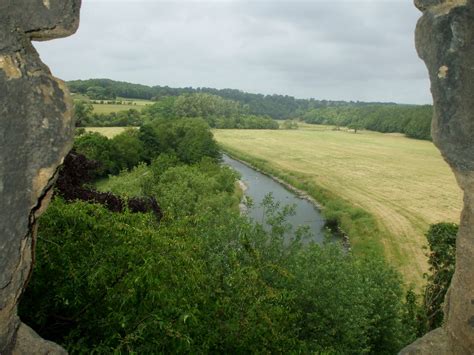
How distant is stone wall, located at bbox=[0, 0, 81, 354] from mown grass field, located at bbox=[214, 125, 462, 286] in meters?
21.2

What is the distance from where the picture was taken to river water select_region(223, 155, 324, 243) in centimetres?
4247

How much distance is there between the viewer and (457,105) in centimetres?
452

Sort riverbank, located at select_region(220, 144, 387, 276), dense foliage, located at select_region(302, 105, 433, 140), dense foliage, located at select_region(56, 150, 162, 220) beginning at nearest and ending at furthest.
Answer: dense foliage, located at select_region(56, 150, 162, 220) < riverbank, located at select_region(220, 144, 387, 276) < dense foliage, located at select_region(302, 105, 433, 140)

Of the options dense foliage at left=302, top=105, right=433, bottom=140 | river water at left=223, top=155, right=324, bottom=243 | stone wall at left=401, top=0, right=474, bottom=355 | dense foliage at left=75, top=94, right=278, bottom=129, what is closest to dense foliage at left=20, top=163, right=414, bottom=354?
stone wall at left=401, top=0, right=474, bottom=355

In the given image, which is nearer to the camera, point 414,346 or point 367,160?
point 414,346

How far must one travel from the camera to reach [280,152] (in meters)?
90.6

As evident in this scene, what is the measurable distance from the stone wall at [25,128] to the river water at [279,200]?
89.1 ft

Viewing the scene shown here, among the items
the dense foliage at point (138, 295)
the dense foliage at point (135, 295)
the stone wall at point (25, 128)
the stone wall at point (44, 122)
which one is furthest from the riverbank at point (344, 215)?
the stone wall at point (25, 128)

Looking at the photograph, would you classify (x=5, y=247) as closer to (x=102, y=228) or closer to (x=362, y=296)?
(x=102, y=228)

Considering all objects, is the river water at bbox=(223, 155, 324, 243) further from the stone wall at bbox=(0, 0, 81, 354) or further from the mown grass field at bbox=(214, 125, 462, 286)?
the stone wall at bbox=(0, 0, 81, 354)

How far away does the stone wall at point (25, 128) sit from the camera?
4078mm

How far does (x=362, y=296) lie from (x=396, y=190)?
4609 centimetres

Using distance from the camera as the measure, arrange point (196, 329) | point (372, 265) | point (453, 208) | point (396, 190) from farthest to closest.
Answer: point (396, 190) → point (453, 208) → point (372, 265) → point (196, 329)

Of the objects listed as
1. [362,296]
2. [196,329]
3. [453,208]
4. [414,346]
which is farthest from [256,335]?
[453,208]
